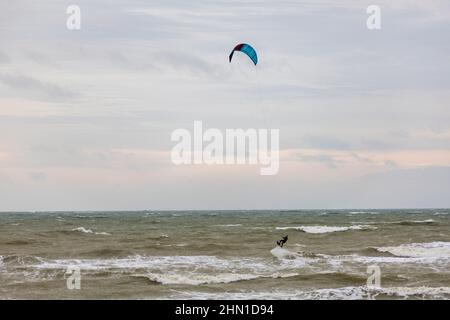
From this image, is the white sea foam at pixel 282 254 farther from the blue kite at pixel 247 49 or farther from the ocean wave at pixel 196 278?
the blue kite at pixel 247 49

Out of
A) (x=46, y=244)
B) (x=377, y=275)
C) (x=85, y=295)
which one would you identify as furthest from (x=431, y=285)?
(x=46, y=244)

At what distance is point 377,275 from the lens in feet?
72.1

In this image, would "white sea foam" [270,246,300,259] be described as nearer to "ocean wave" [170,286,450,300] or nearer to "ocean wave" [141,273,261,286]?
"ocean wave" [141,273,261,286]

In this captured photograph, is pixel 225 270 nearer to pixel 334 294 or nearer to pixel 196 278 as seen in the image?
pixel 196 278

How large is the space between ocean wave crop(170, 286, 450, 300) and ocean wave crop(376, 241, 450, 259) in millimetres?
10047

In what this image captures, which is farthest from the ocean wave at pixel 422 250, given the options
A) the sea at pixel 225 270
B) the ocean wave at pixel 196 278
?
the ocean wave at pixel 196 278

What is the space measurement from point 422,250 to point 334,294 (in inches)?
576

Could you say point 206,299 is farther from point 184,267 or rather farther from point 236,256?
point 236,256

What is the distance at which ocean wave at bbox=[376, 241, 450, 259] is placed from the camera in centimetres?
2975

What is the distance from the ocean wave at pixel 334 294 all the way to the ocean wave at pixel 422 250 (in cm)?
1005

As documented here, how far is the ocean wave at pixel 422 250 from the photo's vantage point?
97.6 ft

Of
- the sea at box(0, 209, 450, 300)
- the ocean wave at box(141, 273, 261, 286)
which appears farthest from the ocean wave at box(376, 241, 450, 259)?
the ocean wave at box(141, 273, 261, 286)

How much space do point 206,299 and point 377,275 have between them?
279 inches
